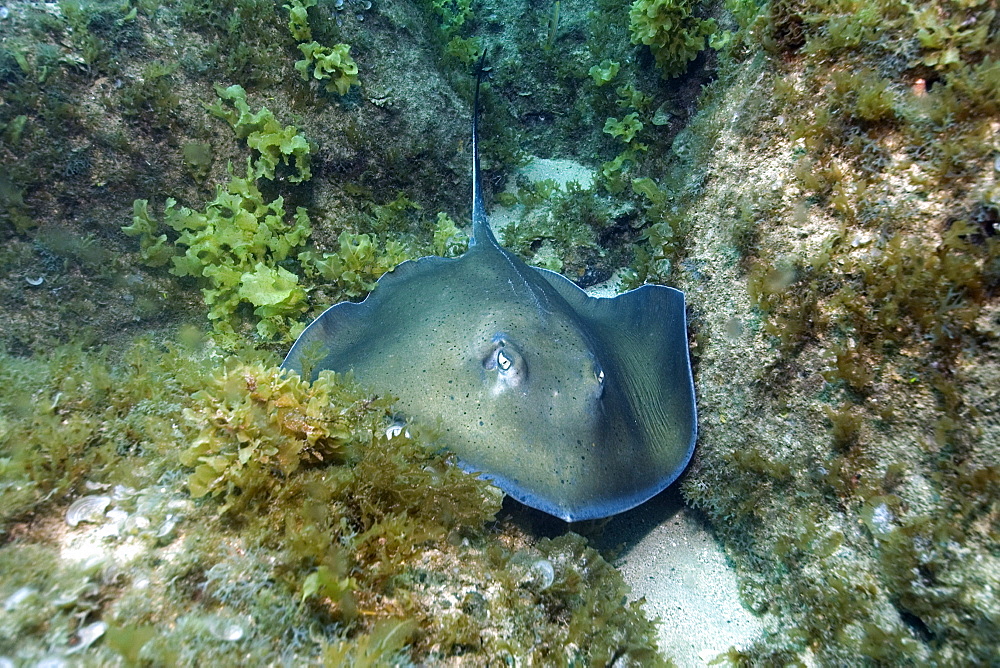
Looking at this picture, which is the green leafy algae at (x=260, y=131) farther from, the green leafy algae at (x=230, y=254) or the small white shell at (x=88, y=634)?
the small white shell at (x=88, y=634)

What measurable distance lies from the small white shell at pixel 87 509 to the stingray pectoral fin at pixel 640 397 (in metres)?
2.43

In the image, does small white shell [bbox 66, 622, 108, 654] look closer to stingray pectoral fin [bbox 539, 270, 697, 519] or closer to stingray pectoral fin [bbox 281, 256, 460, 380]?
stingray pectoral fin [bbox 281, 256, 460, 380]

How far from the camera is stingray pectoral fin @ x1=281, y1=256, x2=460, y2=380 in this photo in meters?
4.03

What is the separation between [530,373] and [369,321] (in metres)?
1.91

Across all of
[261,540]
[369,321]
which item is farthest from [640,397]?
[261,540]

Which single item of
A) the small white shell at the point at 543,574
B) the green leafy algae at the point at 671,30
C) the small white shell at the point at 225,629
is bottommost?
the small white shell at the point at 543,574

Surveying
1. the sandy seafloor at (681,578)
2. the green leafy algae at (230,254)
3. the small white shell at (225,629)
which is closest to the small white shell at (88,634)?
the small white shell at (225,629)

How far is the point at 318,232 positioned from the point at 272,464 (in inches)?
147

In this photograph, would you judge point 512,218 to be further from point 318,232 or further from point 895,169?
point 895,169

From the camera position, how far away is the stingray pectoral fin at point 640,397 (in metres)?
3.23

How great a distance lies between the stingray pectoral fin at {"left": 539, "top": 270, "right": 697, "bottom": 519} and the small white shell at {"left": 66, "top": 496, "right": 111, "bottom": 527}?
7.99 feet

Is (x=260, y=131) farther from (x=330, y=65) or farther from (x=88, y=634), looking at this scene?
(x=88, y=634)

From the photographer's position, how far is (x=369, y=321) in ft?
15.0

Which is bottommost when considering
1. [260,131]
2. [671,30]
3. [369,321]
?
[369,321]
